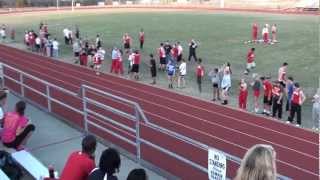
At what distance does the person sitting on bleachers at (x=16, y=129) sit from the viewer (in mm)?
8133

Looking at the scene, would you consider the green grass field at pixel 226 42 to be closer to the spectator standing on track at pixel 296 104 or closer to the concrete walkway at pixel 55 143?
the spectator standing on track at pixel 296 104

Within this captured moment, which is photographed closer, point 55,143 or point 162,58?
point 55,143

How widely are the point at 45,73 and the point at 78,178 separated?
1747 cm

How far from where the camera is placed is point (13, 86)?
1627cm

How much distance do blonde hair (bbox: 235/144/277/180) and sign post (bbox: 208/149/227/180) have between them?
5.86ft

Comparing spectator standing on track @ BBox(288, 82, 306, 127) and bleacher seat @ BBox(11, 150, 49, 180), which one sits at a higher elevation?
bleacher seat @ BBox(11, 150, 49, 180)

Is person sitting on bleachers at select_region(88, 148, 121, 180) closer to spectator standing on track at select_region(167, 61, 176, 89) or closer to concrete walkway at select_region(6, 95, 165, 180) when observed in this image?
concrete walkway at select_region(6, 95, 165, 180)

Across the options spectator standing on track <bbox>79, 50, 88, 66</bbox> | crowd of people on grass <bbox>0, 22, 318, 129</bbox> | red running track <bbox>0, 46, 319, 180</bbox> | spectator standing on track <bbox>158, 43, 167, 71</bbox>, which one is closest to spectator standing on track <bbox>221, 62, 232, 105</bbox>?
crowd of people on grass <bbox>0, 22, 318, 129</bbox>

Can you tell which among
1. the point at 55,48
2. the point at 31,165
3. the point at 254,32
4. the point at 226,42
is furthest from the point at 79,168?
the point at 226,42

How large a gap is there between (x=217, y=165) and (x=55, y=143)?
4948 millimetres

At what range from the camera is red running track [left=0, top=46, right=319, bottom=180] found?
1044cm

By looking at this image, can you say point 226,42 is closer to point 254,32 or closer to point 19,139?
point 254,32

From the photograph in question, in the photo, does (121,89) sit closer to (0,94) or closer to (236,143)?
(236,143)

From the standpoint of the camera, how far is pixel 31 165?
7.79 metres
